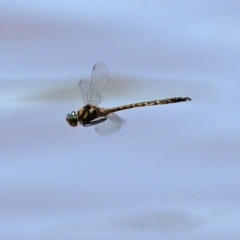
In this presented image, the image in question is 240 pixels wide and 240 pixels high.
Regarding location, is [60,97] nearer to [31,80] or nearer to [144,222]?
[31,80]

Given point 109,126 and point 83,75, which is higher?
point 83,75

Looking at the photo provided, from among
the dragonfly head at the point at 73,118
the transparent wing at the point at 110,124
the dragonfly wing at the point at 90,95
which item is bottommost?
the dragonfly head at the point at 73,118

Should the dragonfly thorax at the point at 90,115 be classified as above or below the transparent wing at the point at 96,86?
below

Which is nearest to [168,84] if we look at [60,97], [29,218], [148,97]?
[148,97]

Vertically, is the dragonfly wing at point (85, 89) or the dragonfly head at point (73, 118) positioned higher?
the dragonfly wing at point (85, 89)

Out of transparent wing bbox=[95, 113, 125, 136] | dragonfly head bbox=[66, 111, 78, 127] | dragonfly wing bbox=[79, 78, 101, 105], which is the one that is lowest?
dragonfly head bbox=[66, 111, 78, 127]
